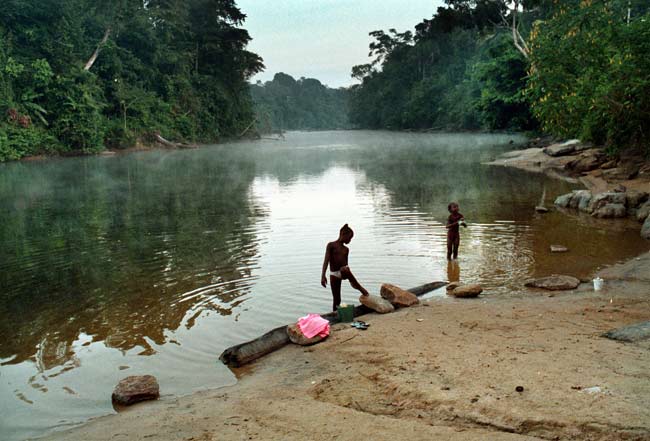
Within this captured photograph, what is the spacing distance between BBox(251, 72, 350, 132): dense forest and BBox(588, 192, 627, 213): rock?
129222 millimetres

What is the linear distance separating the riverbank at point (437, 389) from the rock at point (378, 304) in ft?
2.32

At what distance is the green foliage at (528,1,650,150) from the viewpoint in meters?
17.5

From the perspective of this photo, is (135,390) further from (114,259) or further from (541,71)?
A: (541,71)

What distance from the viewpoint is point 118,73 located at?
168ft

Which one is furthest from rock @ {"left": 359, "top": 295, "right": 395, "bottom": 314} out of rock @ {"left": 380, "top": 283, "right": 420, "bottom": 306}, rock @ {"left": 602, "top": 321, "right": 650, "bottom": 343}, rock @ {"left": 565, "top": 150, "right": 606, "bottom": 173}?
rock @ {"left": 565, "top": 150, "right": 606, "bottom": 173}

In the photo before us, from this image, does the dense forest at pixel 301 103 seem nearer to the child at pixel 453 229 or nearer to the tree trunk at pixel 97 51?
the tree trunk at pixel 97 51

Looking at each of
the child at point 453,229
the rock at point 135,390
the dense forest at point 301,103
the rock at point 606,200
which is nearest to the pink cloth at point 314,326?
the rock at point 135,390

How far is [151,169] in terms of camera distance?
109 ft

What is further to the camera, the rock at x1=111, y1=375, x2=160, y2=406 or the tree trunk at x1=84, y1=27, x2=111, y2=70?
the tree trunk at x1=84, y1=27, x2=111, y2=70

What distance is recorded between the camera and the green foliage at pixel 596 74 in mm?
17453

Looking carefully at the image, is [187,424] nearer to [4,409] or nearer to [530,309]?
[4,409]

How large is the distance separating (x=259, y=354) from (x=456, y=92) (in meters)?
79.5

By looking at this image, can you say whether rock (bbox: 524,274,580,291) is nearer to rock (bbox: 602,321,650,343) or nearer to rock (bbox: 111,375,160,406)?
rock (bbox: 602,321,650,343)

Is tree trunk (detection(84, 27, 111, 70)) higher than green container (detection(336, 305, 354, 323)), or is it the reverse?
tree trunk (detection(84, 27, 111, 70))
